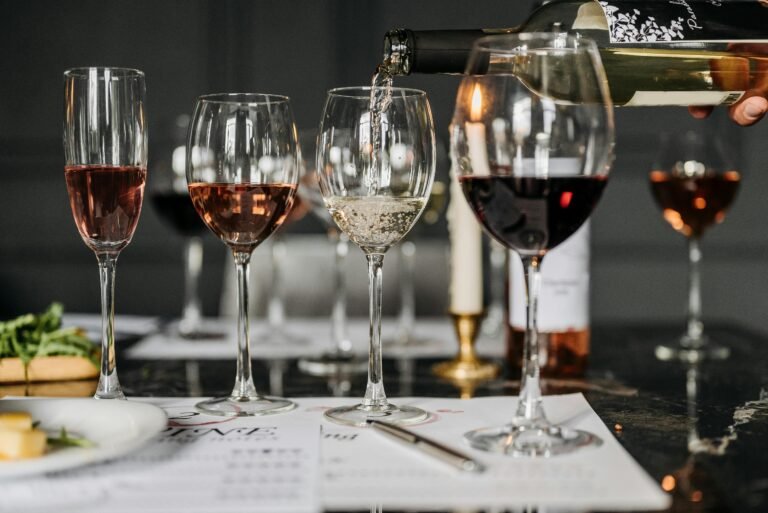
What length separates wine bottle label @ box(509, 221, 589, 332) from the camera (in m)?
1.13

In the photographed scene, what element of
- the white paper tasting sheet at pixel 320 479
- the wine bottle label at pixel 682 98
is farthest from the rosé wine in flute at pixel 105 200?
the wine bottle label at pixel 682 98

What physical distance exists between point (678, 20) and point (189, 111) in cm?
295

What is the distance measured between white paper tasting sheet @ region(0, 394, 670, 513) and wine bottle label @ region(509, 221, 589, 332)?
0.31 meters

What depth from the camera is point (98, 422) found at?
774 millimetres

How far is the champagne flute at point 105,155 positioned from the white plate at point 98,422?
132mm

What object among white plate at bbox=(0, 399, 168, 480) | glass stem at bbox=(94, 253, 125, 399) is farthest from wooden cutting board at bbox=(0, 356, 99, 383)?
Answer: white plate at bbox=(0, 399, 168, 480)

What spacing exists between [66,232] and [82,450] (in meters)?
3.42

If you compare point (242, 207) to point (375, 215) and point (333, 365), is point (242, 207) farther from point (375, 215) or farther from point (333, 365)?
point (333, 365)

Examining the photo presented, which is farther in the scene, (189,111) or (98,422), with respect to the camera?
(189,111)

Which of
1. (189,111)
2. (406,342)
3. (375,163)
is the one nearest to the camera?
(375,163)

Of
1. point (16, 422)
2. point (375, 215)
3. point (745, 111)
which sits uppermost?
point (745, 111)

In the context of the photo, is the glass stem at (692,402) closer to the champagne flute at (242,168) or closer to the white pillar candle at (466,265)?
the white pillar candle at (466,265)

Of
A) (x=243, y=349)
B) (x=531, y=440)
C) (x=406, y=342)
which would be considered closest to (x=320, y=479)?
(x=531, y=440)

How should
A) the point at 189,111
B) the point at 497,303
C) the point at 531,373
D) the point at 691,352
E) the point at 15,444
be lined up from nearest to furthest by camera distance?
the point at 15,444
the point at 531,373
the point at 691,352
the point at 497,303
the point at 189,111
